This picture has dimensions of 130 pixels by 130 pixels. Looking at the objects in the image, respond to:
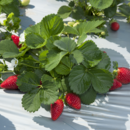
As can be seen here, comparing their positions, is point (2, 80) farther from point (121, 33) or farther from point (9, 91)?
point (121, 33)

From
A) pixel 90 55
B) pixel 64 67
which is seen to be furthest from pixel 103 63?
pixel 64 67

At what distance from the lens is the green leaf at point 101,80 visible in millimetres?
681

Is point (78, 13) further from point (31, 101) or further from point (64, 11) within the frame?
point (31, 101)

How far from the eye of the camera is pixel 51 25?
2.54 ft

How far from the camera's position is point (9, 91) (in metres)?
0.74

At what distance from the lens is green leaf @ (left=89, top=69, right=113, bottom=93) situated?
68 centimetres

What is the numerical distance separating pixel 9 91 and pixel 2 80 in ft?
0.26

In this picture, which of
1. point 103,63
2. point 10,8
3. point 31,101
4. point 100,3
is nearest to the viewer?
point 31,101

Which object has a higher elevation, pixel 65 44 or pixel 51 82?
pixel 65 44

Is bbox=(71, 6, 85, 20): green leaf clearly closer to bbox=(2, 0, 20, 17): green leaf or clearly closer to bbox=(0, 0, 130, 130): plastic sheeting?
bbox=(2, 0, 20, 17): green leaf

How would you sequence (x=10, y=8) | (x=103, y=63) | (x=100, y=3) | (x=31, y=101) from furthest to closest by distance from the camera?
1. (x=10, y=8)
2. (x=100, y=3)
3. (x=103, y=63)
4. (x=31, y=101)

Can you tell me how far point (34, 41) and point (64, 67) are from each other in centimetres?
19

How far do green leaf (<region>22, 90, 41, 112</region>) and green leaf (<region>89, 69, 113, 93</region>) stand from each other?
24 cm

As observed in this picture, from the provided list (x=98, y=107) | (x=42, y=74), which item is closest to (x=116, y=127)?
(x=98, y=107)
